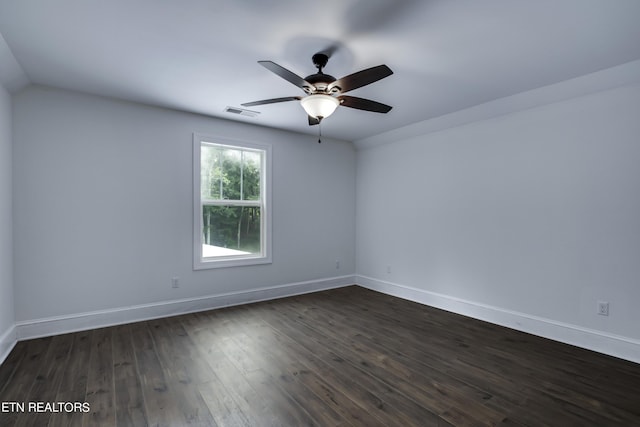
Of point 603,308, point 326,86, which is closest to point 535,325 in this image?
point 603,308

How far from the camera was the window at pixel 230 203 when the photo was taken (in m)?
4.07

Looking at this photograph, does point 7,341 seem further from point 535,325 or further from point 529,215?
point 529,215

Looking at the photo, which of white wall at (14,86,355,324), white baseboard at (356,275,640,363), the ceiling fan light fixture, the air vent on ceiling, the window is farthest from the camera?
the window

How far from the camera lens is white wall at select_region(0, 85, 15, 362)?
2717 mm

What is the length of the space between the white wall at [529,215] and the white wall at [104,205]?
7.51ft

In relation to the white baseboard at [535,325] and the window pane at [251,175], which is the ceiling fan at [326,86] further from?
the white baseboard at [535,325]

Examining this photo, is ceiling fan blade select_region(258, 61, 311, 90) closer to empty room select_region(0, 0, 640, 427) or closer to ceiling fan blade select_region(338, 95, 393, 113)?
empty room select_region(0, 0, 640, 427)

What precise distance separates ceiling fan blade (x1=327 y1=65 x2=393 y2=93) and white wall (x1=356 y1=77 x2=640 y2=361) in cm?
226

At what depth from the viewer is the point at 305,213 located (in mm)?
5023

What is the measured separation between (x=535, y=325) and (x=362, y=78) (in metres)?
3.15

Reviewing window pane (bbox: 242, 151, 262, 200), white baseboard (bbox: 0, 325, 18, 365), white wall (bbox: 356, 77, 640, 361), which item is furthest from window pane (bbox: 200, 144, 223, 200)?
white wall (bbox: 356, 77, 640, 361)

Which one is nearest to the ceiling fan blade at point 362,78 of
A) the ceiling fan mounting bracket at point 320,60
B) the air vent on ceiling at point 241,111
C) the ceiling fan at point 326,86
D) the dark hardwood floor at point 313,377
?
the ceiling fan at point 326,86

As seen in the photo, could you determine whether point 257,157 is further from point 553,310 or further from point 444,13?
point 553,310

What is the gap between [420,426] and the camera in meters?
1.84
